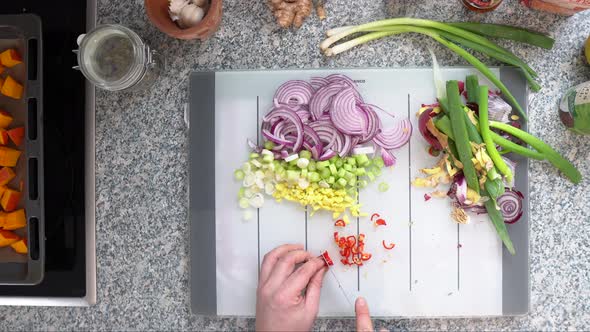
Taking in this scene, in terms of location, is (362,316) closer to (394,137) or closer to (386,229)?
(386,229)

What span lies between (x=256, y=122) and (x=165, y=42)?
0.67ft

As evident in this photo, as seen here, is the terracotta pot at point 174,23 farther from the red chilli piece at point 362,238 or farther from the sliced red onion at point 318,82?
the red chilli piece at point 362,238

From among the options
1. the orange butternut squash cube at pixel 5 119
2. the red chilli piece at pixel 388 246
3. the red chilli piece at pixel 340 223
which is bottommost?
the red chilli piece at pixel 388 246

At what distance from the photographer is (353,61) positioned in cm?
82

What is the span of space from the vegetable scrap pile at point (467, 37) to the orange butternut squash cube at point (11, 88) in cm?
48

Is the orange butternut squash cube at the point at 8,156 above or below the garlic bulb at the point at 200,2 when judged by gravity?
below

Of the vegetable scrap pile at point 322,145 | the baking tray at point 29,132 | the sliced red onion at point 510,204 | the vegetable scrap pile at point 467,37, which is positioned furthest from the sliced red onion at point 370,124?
the baking tray at point 29,132

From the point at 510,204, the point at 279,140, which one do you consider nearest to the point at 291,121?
the point at 279,140

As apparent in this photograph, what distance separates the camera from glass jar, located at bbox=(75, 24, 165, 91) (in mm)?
742

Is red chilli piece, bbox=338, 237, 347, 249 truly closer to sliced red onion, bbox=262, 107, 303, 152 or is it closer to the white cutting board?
the white cutting board

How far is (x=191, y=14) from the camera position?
75cm

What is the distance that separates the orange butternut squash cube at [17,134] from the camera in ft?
2.51

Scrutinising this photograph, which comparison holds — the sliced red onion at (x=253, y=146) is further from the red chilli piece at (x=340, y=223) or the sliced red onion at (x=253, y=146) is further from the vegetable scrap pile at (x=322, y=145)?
the red chilli piece at (x=340, y=223)

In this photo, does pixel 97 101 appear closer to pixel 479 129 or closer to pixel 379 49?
pixel 379 49
